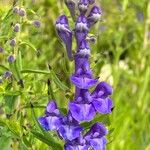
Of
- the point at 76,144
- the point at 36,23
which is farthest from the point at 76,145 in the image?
the point at 36,23

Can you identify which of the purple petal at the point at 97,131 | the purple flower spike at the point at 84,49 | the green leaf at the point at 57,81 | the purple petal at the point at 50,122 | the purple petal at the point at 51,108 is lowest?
the purple petal at the point at 97,131

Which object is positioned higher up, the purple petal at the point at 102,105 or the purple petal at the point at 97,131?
the purple petal at the point at 102,105

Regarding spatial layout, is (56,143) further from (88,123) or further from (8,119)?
(8,119)

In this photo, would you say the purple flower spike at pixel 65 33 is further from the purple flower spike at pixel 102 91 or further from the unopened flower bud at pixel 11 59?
the unopened flower bud at pixel 11 59

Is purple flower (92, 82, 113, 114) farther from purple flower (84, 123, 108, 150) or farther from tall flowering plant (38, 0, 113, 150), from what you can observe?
purple flower (84, 123, 108, 150)

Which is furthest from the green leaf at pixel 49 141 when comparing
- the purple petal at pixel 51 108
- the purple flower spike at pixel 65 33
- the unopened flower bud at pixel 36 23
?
the unopened flower bud at pixel 36 23

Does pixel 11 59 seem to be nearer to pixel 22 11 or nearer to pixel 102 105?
pixel 22 11

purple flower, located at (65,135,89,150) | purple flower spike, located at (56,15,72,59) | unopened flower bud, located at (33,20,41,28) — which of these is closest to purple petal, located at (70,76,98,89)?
purple flower spike, located at (56,15,72,59)
